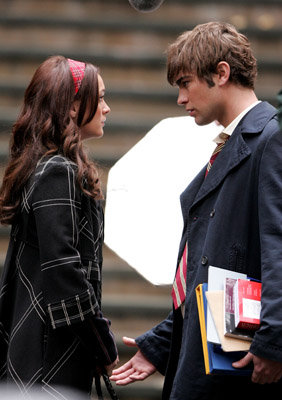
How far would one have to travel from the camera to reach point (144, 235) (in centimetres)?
387

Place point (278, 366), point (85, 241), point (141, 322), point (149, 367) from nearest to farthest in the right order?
point (278, 366) < point (85, 241) < point (149, 367) < point (141, 322)

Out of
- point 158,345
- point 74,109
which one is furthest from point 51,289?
point 74,109

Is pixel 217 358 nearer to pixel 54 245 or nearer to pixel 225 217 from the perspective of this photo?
pixel 225 217

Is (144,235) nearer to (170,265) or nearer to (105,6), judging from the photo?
(170,265)

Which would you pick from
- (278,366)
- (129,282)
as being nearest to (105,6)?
(129,282)

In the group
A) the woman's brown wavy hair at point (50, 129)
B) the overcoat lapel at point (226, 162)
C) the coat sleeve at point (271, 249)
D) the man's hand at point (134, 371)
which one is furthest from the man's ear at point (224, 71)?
the man's hand at point (134, 371)

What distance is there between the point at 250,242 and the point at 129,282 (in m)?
2.51

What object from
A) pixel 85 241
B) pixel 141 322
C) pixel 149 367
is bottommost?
pixel 141 322

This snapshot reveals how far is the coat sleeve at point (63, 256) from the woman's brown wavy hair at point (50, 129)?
8 centimetres

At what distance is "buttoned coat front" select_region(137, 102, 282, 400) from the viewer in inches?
108

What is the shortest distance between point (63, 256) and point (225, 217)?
583mm

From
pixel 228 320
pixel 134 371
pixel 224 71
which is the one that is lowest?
pixel 134 371

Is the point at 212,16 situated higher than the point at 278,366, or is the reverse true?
the point at 212,16

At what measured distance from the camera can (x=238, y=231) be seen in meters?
2.89
